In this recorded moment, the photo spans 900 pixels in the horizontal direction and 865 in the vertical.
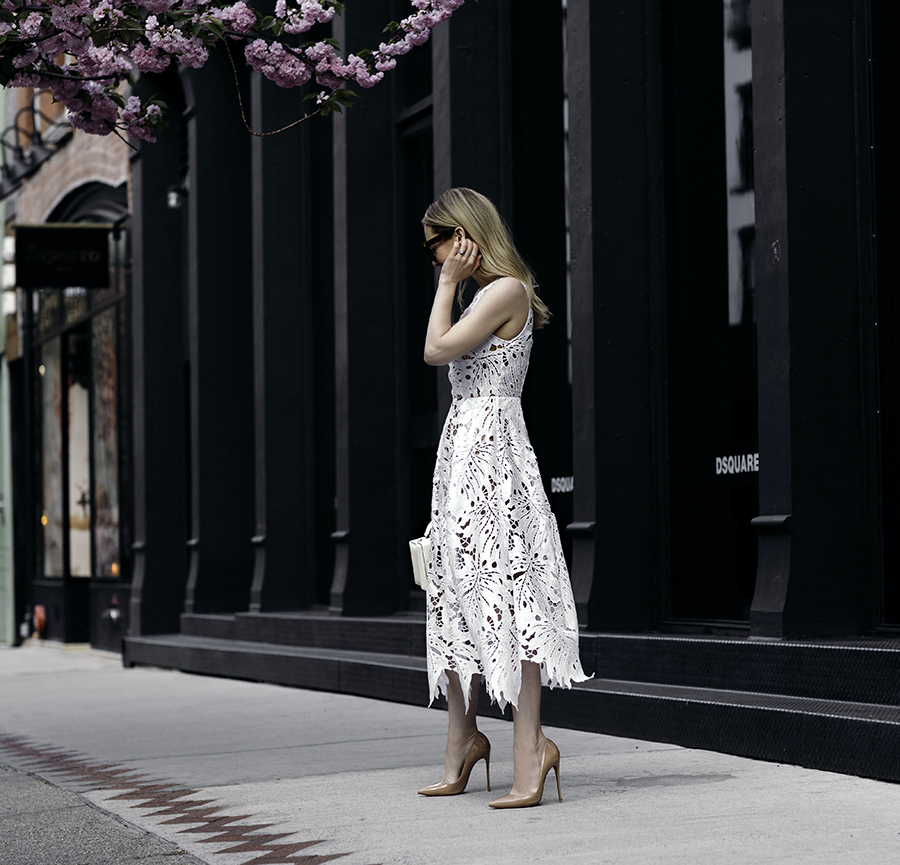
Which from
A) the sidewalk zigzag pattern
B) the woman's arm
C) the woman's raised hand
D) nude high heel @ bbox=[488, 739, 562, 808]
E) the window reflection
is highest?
the window reflection

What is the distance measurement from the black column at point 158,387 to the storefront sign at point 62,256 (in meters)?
1.70

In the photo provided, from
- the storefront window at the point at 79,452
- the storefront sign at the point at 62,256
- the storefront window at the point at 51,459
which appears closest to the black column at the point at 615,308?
the storefront sign at the point at 62,256

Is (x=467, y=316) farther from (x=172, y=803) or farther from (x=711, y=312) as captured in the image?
(x=711, y=312)

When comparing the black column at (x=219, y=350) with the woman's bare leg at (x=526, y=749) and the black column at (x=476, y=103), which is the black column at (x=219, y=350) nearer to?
the black column at (x=476, y=103)

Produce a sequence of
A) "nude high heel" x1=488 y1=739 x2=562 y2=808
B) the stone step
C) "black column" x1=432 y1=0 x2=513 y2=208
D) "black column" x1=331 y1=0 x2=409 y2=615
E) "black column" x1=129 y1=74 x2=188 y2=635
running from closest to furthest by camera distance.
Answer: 1. "nude high heel" x1=488 y1=739 x2=562 y2=808
2. the stone step
3. "black column" x1=432 y1=0 x2=513 y2=208
4. "black column" x1=331 y1=0 x2=409 y2=615
5. "black column" x1=129 y1=74 x2=188 y2=635

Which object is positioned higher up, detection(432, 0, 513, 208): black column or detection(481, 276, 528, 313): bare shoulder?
detection(432, 0, 513, 208): black column

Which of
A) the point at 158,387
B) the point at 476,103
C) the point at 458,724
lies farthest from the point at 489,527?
the point at 158,387

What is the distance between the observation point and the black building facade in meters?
6.95

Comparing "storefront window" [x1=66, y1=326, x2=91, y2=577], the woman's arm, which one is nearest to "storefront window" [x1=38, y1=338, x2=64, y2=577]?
"storefront window" [x1=66, y1=326, x2=91, y2=577]

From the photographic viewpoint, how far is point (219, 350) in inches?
581

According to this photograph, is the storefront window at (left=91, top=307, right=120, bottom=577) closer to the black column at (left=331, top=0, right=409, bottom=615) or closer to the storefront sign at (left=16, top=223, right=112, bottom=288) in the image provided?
the storefront sign at (left=16, top=223, right=112, bottom=288)

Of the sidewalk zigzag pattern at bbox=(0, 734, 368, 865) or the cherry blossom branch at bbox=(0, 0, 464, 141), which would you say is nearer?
the sidewalk zigzag pattern at bbox=(0, 734, 368, 865)

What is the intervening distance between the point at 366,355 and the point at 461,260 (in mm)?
6429

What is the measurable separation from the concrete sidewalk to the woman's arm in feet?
5.38
